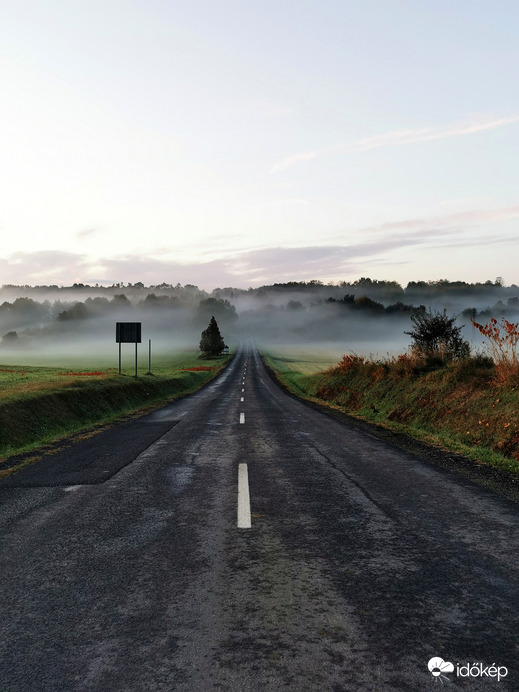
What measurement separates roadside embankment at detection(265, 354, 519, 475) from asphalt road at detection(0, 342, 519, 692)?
2.87m

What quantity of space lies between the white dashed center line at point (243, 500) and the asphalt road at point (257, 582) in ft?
0.24

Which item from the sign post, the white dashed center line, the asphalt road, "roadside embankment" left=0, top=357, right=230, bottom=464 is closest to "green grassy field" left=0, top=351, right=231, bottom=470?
"roadside embankment" left=0, top=357, right=230, bottom=464

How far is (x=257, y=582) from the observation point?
4.24m

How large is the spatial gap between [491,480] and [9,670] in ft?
24.3

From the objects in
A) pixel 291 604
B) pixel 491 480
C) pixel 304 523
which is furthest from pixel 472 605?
pixel 491 480

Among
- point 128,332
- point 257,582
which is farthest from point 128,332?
point 257,582

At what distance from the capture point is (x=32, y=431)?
1440 cm

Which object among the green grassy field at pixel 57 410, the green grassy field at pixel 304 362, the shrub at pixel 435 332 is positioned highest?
the shrub at pixel 435 332

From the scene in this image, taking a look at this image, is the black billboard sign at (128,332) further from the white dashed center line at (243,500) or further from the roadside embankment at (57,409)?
the white dashed center line at (243,500)

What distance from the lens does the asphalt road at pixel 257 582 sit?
120 inches

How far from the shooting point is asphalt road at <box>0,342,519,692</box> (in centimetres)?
304

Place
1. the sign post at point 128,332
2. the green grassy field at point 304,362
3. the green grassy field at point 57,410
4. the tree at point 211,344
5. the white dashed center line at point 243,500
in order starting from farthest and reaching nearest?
the tree at point 211,344, the green grassy field at point 304,362, the sign post at point 128,332, the green grassy field at point 57,410, the white dashed center line at point 243,500

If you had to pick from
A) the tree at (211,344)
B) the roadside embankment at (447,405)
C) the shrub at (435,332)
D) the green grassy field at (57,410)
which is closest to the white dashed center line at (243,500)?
the green grassy field at (57,410)

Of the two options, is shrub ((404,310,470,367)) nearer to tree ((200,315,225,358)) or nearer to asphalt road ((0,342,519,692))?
asphalt road ((0,342,519,692))
